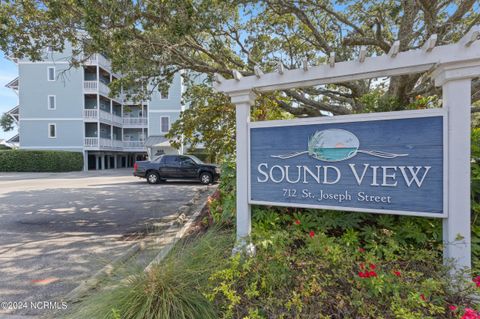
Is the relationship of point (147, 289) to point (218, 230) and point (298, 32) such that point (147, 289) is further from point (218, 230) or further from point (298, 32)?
point (298, 32)

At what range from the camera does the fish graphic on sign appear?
2.51m

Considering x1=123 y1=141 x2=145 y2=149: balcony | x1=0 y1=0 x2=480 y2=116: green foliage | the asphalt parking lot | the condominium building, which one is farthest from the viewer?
x1=123 y1=141 x2=145 y2=149: balcony

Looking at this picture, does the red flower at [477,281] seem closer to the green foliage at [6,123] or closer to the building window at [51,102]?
the building window at [51,102]

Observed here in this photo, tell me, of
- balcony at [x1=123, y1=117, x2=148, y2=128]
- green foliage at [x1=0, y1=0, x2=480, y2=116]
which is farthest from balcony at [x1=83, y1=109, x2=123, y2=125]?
green foliage at [x1=0, y1=0, x2=480, y2=116]

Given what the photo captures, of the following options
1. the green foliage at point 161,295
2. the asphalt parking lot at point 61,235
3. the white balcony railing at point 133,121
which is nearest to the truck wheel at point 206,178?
the asphalt parking lot at point 61,235

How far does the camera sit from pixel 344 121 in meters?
2.56

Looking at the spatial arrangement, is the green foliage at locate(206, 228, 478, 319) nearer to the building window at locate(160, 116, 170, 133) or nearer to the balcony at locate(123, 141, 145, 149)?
the building window at locate(160, 116, 170, 133)

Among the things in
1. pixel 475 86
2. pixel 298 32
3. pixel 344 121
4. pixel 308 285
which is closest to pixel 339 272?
pixel 308 285

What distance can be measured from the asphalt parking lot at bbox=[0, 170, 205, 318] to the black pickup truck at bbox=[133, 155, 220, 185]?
4009 mm

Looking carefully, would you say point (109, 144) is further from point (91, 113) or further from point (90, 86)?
point (90, 86)

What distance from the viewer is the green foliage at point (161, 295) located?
6.59ft

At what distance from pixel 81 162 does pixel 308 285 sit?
26.7 m

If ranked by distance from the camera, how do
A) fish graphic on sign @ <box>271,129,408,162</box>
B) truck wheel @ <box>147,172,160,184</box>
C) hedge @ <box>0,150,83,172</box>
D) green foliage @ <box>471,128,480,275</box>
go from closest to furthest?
1. green foliage @ <box>471,128,480,275</box>
2. fish graphic on sign @ <box>271,129,408,162</box>
3. truck wheel @ <box>147,172,160,184</box>
4. hedge @ <box>0,150,83,172</box>

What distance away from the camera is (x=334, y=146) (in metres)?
2.59
